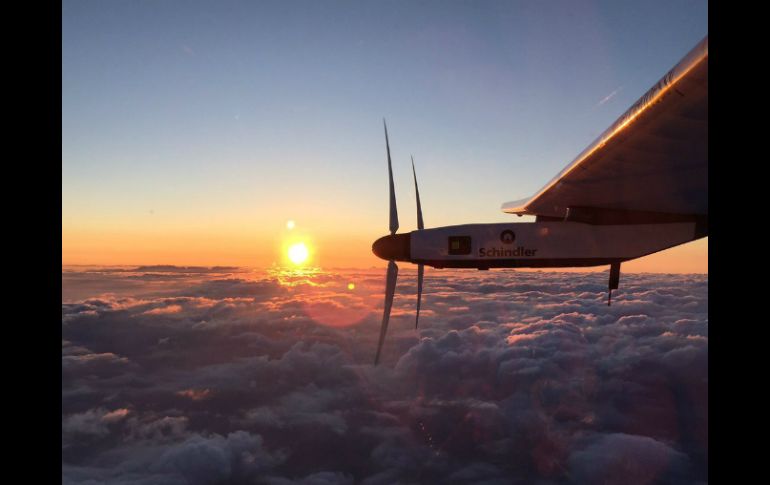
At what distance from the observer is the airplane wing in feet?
22.8

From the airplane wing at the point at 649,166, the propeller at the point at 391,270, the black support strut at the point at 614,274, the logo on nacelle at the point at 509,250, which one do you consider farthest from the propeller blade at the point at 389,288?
the black support strut at the point at 614,274

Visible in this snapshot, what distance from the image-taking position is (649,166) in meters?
10.9

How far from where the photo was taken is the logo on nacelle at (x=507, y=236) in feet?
50.3

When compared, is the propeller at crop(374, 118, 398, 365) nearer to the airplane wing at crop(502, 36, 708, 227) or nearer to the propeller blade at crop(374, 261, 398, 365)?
the propeller blade at crop(374, 261, 398, 365)

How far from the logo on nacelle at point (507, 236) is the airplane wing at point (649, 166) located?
160 cm

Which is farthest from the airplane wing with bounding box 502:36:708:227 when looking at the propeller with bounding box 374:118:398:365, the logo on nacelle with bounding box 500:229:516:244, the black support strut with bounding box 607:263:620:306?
the propeller with bounding box 374:118:398:365

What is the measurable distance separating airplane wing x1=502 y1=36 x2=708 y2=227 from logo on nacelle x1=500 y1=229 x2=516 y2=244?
5.26ft

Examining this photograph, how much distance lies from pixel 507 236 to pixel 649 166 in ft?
17.7
